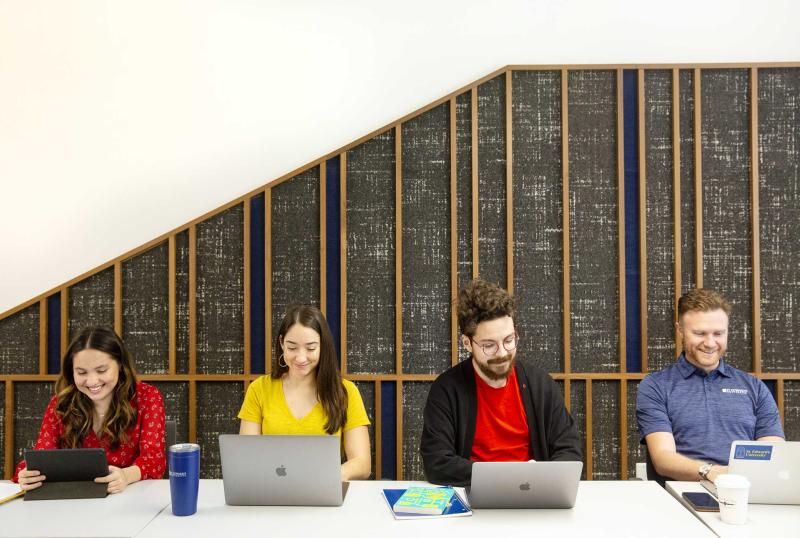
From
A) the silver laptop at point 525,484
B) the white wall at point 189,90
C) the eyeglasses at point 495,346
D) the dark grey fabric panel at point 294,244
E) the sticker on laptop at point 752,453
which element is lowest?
the silver laptop at point 525,484

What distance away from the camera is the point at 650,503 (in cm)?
189

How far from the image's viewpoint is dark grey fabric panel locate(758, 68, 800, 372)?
3.24 metres

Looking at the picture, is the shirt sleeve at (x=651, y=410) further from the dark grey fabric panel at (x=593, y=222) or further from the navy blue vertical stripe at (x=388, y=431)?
the navy blue vertical stripe at (x=388, y=431)

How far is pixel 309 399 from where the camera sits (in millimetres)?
2572

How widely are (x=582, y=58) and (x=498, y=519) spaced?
2586mm

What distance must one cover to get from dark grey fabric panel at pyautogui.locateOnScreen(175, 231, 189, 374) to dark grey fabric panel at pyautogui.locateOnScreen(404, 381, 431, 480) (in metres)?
1.14

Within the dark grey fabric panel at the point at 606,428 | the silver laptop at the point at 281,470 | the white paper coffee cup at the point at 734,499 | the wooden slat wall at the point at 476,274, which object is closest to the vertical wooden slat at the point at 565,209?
the wooden slat wall at the point at 476,274

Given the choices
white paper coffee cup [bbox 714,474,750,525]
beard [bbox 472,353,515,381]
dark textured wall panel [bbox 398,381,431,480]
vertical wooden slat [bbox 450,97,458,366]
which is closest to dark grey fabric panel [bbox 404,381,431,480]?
dark textured wall panel [bbox 398,381,431,480]

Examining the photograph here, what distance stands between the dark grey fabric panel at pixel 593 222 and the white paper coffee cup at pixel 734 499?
1524 millimetres

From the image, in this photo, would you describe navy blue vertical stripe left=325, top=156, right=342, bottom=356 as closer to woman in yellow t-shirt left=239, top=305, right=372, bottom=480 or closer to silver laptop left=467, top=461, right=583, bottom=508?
woman in yellow t-shirt left=239, top=305, right=372, bottom=480

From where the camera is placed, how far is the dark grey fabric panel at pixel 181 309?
3277 millimetres

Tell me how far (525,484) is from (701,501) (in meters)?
0.56

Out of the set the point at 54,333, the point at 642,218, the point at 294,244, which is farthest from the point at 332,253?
the point at 642,218

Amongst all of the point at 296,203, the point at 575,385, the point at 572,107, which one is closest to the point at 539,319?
the point at 575,385
